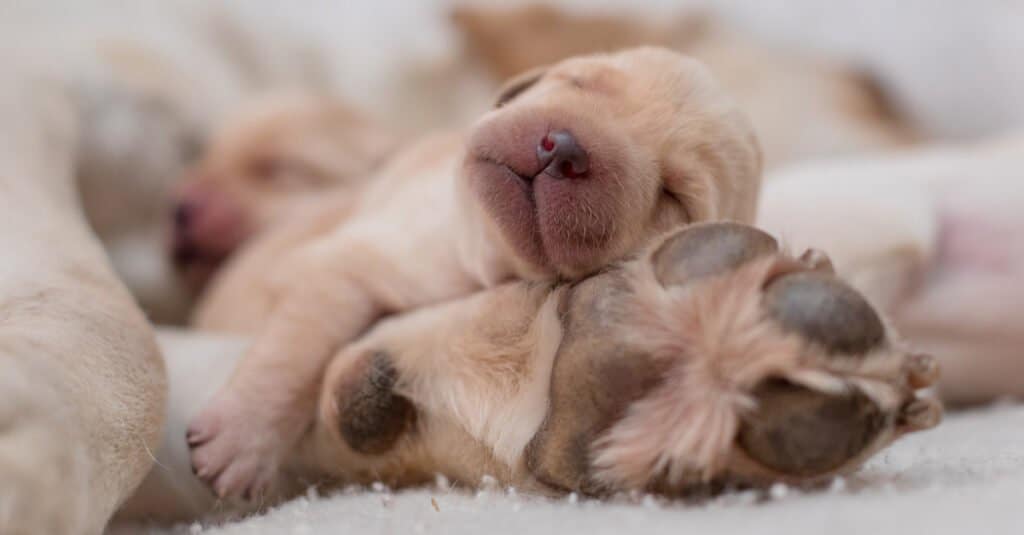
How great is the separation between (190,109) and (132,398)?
1.32 m

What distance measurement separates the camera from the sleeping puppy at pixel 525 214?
1083 millimetres

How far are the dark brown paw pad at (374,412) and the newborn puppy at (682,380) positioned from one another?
3 centimetres

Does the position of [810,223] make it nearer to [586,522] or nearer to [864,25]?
[586,522]

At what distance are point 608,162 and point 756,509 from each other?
440 millimetres

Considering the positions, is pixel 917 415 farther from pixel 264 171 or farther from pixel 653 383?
pixel 264 171

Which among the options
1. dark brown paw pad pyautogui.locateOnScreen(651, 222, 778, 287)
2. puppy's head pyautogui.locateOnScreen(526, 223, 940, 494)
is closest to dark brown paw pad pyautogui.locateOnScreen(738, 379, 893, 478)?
puppy's head pyautogui.locateOnScreen(526, 223, 940, 494)

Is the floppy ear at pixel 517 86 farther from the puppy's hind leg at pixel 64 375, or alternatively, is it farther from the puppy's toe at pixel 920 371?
the puppy's toe at pixel 920 371

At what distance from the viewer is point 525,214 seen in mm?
1112

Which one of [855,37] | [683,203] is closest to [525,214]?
[683,203]

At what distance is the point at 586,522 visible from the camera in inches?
30.9

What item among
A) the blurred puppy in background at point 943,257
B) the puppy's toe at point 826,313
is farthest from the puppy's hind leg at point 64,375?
the blurred puppy in background at point 943,257

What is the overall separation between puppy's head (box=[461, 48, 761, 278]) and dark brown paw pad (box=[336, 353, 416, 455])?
19cm

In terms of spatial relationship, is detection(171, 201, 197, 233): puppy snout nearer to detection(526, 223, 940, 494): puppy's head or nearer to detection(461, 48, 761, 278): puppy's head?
detection(461, 48, 761, 278): puppy's head

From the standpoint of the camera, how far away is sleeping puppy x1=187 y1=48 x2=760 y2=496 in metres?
1.08
